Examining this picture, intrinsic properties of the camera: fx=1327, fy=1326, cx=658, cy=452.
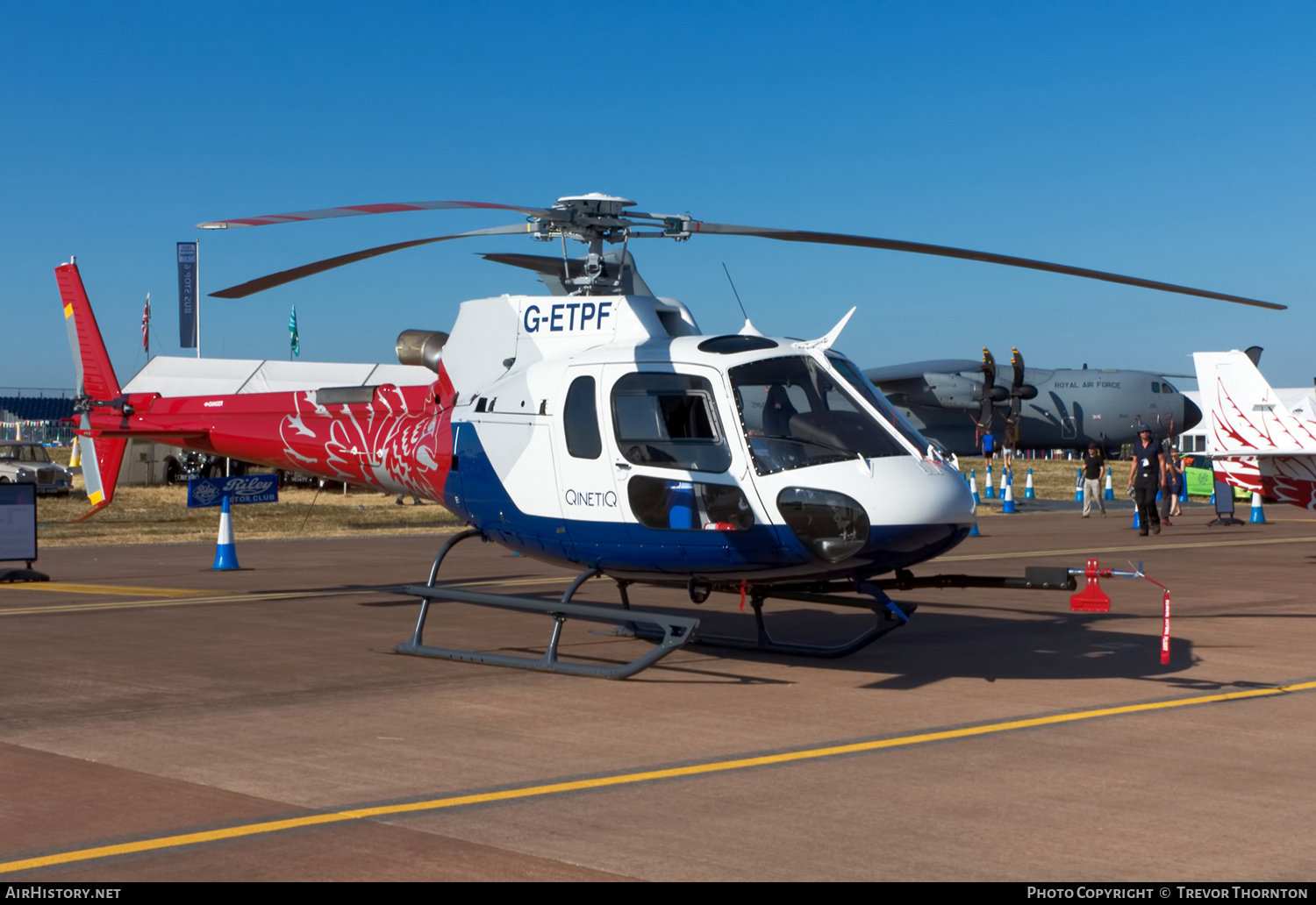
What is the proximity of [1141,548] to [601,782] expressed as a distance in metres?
17.9

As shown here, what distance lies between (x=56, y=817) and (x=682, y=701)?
423 centimetres

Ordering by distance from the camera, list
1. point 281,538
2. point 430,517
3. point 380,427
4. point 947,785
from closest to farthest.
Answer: point 947,785
point 380,427
point 281,538
point 430,517

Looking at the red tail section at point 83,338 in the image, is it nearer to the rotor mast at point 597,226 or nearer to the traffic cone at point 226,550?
the traffic cone at point 226,550

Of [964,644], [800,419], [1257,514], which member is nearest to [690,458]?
[800,419]

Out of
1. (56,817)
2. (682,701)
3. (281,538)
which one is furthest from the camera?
(281,538)

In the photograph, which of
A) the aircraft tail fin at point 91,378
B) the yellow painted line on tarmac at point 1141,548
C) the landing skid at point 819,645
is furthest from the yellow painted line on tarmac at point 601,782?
the aircraft tail fin at point 91,378

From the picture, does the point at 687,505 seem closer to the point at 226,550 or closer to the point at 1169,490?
the point at 226,550

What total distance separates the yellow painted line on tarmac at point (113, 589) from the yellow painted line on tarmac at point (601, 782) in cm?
1020

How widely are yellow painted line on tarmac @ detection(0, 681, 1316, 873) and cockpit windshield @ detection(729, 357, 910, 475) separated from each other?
6.96 feet

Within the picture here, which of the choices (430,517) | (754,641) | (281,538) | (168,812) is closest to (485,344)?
(754,641)

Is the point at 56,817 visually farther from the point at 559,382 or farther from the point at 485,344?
the point at 485,344

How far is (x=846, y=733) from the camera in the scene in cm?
790

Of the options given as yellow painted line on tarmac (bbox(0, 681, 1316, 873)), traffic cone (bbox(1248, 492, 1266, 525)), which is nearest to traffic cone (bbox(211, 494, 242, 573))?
yellow painted line on tarmac (bbox(0, 681, 1316, 873))

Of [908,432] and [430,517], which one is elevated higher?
[908,432]
